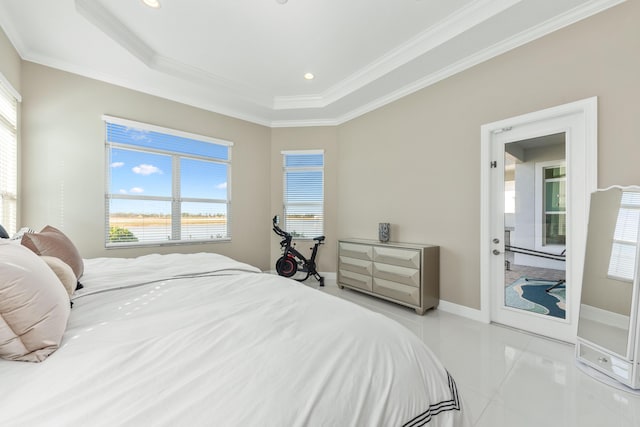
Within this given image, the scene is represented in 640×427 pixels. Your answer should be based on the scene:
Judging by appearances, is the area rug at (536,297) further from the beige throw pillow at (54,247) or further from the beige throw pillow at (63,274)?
the beige throw pillow at (54,247)

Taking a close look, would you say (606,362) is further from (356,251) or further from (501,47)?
(501,47)

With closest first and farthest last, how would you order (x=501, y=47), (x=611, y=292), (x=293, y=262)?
(x=611, y=292) < (x=501, y=47) < (x=293, y=262)

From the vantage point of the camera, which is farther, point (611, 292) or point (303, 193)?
point (303, 193)

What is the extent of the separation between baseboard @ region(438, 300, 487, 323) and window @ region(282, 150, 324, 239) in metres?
2.36

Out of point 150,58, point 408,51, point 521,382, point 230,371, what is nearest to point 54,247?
point 230,371

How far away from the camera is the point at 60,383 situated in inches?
28.2

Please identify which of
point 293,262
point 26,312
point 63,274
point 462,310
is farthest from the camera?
point 293,262

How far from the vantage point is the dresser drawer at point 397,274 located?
10.3ft

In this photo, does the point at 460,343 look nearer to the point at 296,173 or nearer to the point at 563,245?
the point at 563,245

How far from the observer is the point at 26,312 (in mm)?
888

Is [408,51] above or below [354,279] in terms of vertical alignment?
above

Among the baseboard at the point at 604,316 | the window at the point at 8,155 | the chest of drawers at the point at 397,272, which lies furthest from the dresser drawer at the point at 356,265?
the window at the point at 8,155

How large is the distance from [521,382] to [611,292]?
1.02 meters

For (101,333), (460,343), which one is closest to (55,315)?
(101,333)
